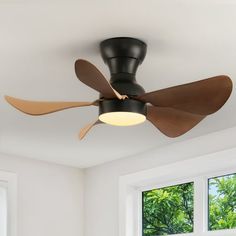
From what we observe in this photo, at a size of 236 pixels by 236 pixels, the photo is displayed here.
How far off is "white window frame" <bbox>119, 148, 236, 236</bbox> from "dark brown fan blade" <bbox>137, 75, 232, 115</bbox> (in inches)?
63.5

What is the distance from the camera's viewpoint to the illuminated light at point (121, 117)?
2406 mm

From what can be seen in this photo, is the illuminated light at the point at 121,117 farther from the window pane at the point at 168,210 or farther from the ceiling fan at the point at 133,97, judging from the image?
the window pane at the point at 168,210

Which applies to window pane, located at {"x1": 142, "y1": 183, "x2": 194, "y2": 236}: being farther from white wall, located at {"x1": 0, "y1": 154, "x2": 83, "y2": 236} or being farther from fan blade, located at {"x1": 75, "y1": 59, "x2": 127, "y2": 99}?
fan blade, located at {"x1": 75, "y1": 59, "x2": 127, "y2": 99}

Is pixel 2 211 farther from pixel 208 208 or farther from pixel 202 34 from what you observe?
pixel 202 34

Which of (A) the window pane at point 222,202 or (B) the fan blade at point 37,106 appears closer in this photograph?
(B) the fan blade at point 37,106

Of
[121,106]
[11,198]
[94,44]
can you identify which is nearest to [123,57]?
[94,44]

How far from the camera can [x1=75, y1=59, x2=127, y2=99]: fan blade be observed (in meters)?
2.13

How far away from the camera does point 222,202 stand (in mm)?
4062

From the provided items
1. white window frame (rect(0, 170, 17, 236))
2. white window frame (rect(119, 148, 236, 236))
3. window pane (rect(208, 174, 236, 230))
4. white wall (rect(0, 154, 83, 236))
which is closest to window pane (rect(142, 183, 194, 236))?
white window frame (rect(119, 148, 236, 236))

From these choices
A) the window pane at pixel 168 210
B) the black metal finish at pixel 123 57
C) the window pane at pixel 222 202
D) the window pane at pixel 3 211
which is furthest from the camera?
the window pane at pixel 3 211

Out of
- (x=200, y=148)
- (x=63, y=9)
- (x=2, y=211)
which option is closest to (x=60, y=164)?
(x=2, y=211)

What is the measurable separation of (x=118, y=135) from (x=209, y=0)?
82.4 inches

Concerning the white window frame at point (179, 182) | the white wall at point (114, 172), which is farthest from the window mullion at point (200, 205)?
the white wall at point (114, 172)

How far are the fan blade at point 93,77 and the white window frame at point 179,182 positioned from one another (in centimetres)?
185
